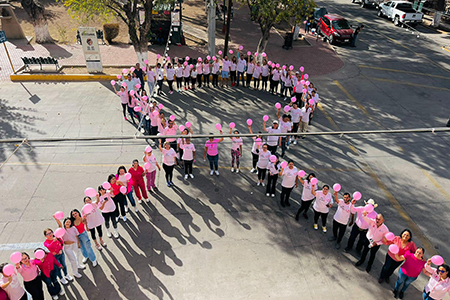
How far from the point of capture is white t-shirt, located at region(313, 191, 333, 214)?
7312 mm

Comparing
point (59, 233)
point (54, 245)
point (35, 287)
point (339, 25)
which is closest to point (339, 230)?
Answer: point (59, 233)

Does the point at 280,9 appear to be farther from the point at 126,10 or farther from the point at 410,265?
the point at 410,265

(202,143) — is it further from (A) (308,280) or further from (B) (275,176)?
(A) (308,280)

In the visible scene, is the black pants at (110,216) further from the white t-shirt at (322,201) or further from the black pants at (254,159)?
the white t-shirt at (322,201)

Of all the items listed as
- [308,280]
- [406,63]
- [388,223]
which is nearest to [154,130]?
[308,280]

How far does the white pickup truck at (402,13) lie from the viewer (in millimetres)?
25172

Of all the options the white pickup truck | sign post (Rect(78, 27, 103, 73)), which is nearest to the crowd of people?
sign post (Rect(78, 27, 103, 73))

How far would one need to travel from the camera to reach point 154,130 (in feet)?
35.4

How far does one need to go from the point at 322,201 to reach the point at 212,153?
344 centimetres

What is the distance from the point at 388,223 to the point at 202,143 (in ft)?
20.8

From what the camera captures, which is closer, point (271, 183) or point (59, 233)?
point (59, 233)

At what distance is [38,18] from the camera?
724 inches

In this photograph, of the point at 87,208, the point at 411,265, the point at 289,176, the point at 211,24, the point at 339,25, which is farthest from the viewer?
the point at 339,25

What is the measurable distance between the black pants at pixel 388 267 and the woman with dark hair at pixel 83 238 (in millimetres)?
6157
